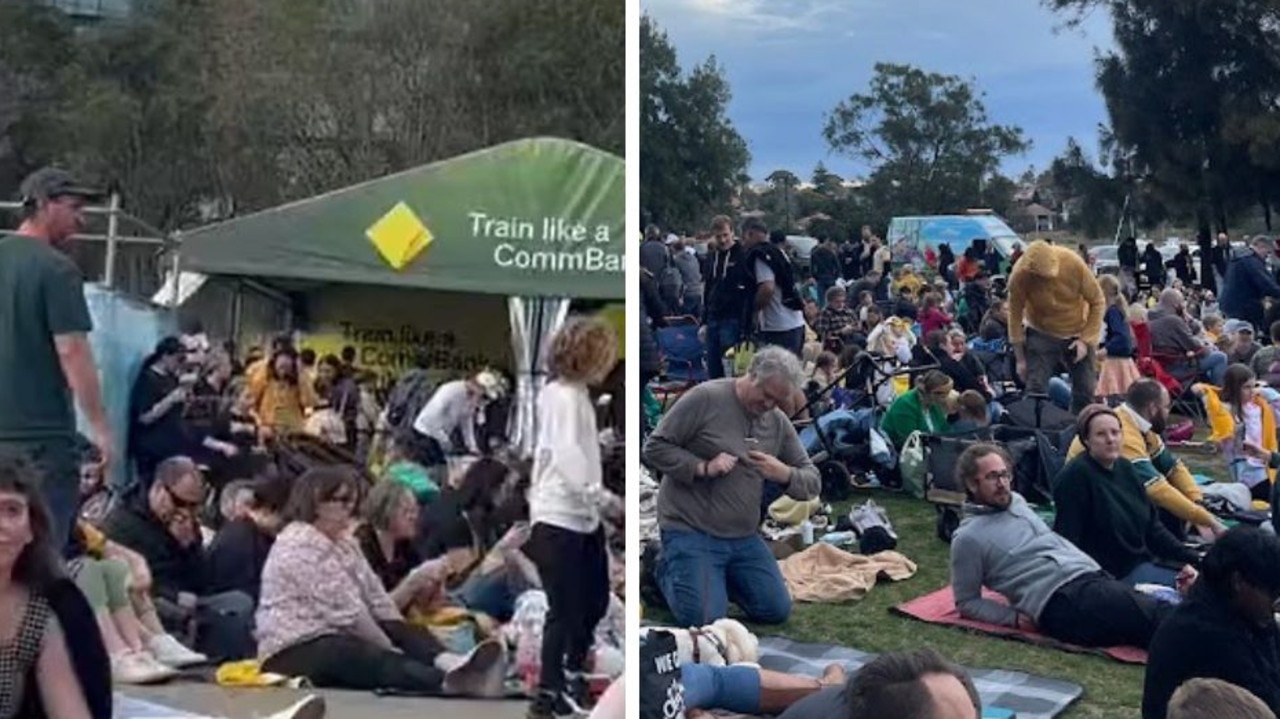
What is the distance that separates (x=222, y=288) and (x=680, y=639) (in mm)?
787

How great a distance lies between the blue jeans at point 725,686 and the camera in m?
1.29

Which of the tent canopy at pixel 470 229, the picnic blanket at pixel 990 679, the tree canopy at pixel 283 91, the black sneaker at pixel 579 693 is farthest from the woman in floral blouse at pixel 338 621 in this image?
the picnic blanket at pixel 990 679

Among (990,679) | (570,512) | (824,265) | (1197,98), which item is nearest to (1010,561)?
(990,679)

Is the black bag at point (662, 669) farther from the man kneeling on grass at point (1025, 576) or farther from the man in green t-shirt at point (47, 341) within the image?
the man in green t-shirt at point (47, 341)

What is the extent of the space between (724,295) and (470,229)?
0.63 m

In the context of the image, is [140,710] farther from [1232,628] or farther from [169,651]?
[1232,628]

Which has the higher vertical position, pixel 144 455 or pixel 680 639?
pixel 144 455

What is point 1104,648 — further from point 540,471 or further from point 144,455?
point 144,455

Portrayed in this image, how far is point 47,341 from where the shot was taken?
4.96 feet

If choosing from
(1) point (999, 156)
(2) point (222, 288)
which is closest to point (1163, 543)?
(1) point (999, 156)

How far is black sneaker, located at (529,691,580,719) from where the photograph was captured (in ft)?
7.03

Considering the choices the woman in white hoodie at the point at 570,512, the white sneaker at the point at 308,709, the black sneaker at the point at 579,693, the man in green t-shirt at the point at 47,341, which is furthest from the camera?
the black sneaker at the point at 579,693

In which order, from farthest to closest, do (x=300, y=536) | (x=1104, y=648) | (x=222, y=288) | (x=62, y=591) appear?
(x=300, y=536)
(x=222, y=288)
(x=62, y=591)
(x=1104, y=648)

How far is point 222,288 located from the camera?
1.65 metres
